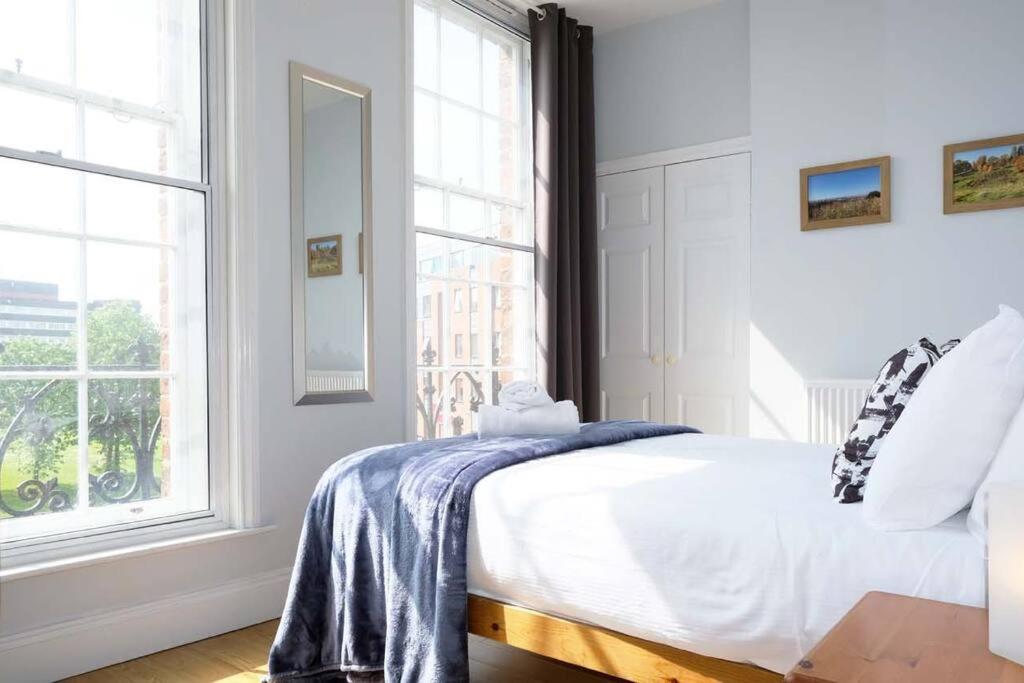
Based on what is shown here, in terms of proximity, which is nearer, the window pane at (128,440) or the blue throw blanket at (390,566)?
the blue throw blanket at (390,566)

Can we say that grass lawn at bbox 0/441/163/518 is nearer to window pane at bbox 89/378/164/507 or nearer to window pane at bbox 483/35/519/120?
window pane at bbox 89/378/164/507

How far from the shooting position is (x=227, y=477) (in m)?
2.98

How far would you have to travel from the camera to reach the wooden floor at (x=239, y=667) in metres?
2.41

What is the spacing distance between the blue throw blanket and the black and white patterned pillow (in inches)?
32.8

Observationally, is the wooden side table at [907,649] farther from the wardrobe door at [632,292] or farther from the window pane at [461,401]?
the wardrobe door at [632,292]

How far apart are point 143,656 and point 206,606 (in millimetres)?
252

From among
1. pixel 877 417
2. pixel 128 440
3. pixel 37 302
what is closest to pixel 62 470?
pixel 128 440

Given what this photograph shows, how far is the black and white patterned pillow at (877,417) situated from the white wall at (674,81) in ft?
9.42

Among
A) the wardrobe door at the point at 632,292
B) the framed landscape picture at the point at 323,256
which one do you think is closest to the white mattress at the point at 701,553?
the framed landscape picture at the point at 323,256

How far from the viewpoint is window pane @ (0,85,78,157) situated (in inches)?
96.3

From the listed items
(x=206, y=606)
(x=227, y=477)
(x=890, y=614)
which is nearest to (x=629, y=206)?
(x=227, y=477)

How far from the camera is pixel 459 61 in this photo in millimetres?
4230

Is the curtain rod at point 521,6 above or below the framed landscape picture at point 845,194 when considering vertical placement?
above

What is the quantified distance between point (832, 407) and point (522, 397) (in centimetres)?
196
